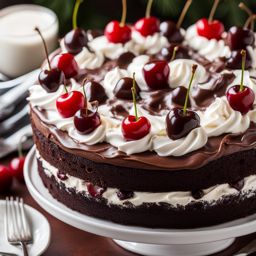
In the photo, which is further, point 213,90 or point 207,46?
point 207,46

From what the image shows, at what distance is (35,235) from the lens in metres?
2.91

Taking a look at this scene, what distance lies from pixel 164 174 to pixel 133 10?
2.13m

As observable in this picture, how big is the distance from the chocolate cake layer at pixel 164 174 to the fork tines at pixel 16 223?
1.37ft

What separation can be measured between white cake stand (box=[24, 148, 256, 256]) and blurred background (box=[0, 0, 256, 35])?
1542 millimetres

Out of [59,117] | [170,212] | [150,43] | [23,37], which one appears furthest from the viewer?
[23,37]

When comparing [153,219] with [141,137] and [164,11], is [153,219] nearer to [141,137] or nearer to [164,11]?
[141,137]

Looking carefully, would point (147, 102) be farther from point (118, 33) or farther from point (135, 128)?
point (118, 33)

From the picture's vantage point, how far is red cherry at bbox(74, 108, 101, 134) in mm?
2572

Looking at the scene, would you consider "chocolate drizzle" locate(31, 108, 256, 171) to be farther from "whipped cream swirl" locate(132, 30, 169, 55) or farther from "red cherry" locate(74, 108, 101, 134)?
"whipped cream swirl" locate(132, 30, 169, 55)

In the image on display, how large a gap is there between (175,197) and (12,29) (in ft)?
6.53

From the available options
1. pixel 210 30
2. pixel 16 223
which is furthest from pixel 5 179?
pixel 210 30

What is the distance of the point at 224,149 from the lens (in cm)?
251

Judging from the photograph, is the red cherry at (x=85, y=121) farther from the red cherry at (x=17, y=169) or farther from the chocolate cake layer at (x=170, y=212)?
the red cherry at (x=17, y=169)

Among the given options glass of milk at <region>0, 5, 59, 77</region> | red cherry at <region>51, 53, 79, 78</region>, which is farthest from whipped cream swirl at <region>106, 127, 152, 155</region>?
glass of milk at <region>0, 5, 59, 77</region>
